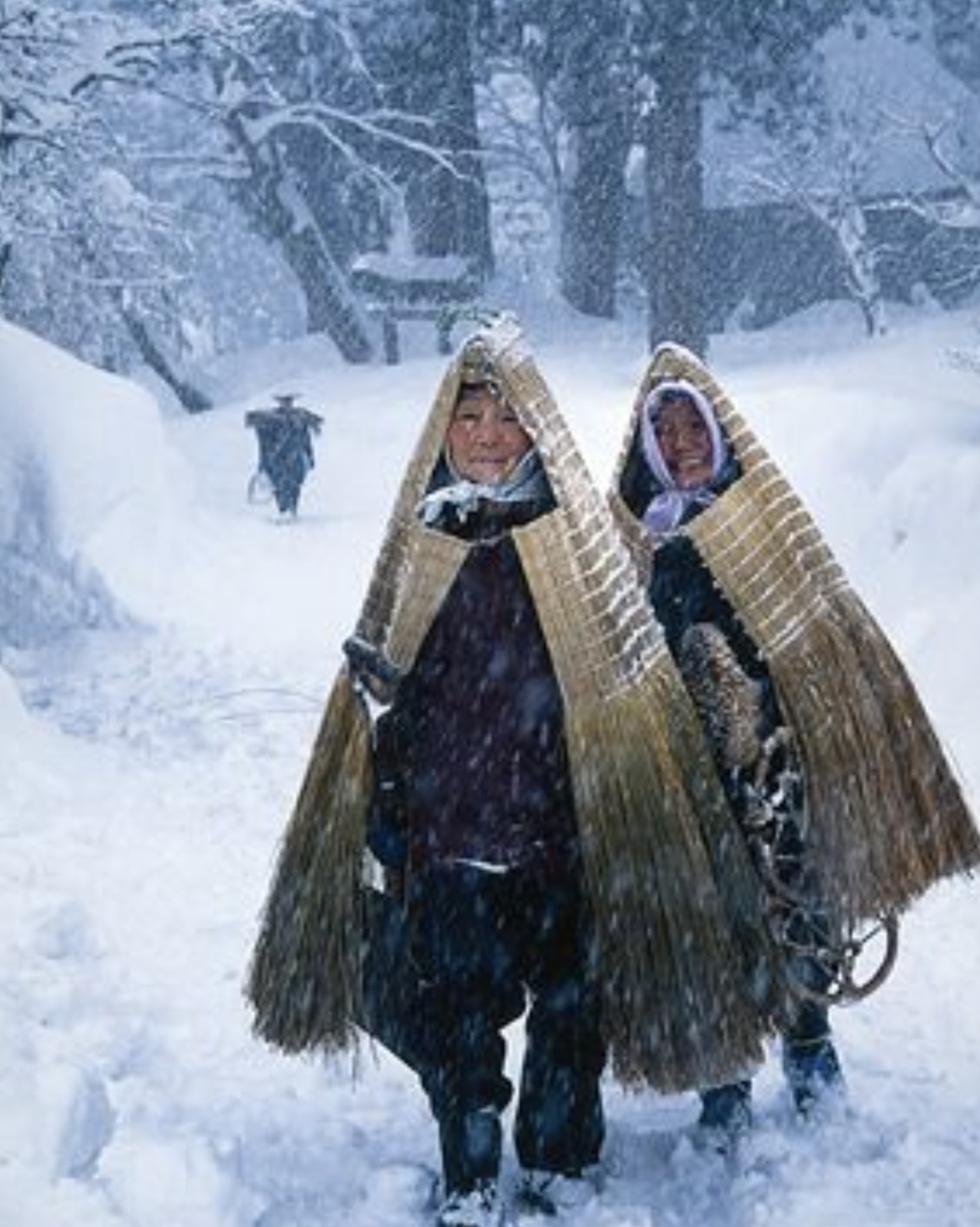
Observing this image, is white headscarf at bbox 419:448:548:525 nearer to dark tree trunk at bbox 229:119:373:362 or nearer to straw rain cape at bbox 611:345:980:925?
straw rain cape at bbox 611:345:980:925

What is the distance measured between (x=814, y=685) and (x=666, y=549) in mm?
475

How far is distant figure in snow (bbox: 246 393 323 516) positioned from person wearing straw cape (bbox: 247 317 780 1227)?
1403 centimetres

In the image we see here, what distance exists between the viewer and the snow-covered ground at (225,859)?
358 centimetres

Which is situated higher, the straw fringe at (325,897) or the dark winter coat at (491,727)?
the dark winter coat at (491,727)

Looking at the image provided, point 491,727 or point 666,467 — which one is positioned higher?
point 666,467

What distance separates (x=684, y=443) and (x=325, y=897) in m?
1.38

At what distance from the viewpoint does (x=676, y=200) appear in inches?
936

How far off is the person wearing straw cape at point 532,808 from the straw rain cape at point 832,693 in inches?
14.0

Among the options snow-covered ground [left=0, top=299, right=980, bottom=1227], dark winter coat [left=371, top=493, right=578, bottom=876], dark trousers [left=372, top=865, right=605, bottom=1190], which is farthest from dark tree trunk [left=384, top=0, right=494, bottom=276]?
dark trousers [left=372, top=865, right=605, bottom=1190]

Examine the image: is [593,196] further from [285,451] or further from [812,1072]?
[812,1072]

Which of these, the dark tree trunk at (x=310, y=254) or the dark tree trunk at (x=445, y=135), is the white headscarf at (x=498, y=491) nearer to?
the dark tree trunk at (x=445, y=135)

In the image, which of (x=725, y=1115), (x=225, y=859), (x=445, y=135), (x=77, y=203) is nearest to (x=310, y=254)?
(x=445, y=135)

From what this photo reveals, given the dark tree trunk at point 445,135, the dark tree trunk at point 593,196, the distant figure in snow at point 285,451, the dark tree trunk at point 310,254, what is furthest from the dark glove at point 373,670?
the dark tree trunk at point 310,254

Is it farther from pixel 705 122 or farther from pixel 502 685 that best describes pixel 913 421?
pixel 705 122
